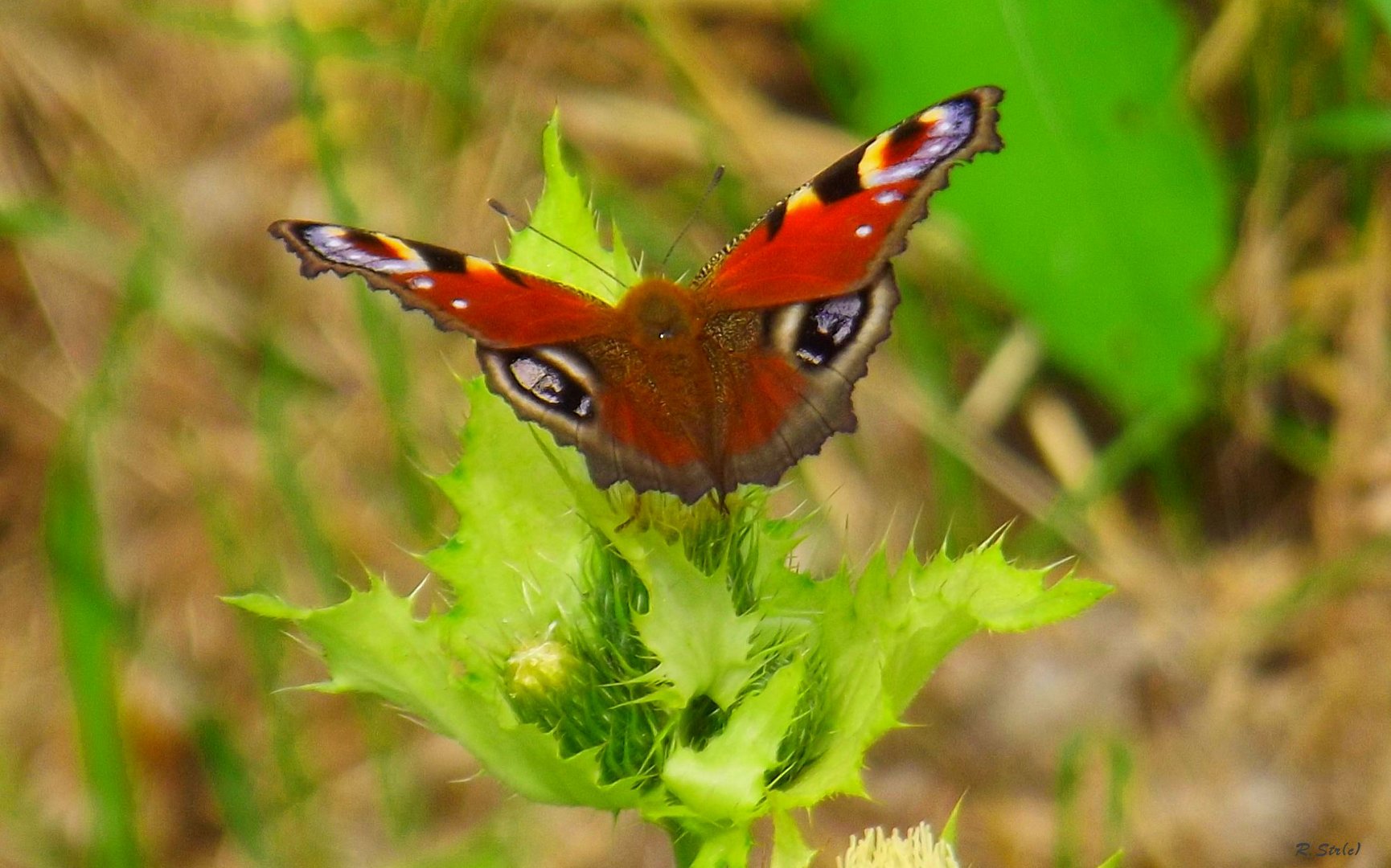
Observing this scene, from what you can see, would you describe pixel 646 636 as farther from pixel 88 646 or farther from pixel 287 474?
pixel 287 474

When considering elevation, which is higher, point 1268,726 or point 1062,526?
point 1062,526

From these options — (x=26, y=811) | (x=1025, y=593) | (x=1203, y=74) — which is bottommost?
(x=26, y=811)

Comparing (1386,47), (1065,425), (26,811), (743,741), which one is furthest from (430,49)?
(743,741)

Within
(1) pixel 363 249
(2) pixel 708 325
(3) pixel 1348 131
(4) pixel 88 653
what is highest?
(1) pixel 363 249

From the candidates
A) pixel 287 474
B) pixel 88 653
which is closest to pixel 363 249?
pixel 88 653

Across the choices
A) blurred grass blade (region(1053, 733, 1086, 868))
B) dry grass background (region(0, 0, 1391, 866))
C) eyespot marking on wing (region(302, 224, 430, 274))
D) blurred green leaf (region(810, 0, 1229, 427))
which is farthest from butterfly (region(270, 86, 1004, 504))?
blurred green leaf (region(810, 0, 1229, 427))

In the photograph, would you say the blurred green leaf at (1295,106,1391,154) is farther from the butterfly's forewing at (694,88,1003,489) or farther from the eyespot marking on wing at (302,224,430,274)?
the eyespot marking on wing at (302,224,430,274)

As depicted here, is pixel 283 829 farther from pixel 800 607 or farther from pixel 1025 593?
pixel 1025 593
